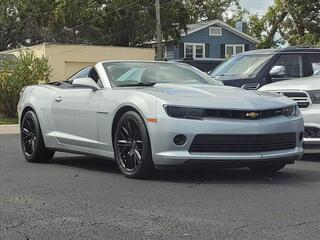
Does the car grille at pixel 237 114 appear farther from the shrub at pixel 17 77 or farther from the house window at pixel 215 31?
the house window at pixel 215 31

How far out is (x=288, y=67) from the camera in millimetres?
11062

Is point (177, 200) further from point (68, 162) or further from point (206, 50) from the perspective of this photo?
point (206, 50)

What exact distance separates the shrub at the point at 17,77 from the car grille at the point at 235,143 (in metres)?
14.9

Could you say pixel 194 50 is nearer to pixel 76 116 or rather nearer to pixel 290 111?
pixel 76 116

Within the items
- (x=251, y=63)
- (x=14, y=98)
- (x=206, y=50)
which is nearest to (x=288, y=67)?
(x=251, y=63)

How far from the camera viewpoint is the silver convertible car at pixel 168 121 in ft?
21.1

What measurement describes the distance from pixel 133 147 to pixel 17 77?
14497 millimetres

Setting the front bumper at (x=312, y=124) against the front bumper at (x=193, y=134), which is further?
the front bumper at (x=312, y=124)

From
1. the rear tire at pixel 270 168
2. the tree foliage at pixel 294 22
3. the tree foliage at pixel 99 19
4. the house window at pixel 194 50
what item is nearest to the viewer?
the rear tire at pixel 270 168

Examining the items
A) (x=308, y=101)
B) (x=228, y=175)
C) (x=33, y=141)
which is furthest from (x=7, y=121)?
(x=228, y=175)

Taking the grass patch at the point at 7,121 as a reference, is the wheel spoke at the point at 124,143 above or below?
above

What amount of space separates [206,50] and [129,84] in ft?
118

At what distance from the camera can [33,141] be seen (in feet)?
28.2

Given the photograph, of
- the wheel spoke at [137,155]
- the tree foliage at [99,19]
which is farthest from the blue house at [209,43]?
the wheel spoke at [137,155]
